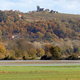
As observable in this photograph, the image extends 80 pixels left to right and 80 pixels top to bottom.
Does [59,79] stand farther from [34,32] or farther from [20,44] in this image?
[34,32]

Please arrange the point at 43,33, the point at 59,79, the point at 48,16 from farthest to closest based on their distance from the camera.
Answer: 1. the point at 48,16
2. the point at 43,33
3. the point at 59,79

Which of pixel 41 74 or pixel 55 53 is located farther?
pixel 55 53

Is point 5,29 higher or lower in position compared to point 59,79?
lower

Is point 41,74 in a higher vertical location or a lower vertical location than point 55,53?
higher

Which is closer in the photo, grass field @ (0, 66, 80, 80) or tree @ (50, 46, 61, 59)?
grass field @ (0, 66, 80, 80)

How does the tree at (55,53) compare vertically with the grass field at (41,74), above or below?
below

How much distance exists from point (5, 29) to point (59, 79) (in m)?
119

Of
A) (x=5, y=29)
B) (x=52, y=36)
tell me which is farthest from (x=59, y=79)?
(x=5, y=29)

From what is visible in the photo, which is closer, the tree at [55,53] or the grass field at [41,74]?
the grass field at [41,74]

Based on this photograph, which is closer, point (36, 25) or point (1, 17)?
point (36, 25)

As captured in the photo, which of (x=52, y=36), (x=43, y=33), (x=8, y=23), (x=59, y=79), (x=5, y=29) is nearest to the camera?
(x=59, y=79)

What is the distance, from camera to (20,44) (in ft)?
167

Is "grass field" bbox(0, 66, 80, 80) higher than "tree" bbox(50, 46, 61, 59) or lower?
higher

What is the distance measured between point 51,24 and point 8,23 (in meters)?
30.2
